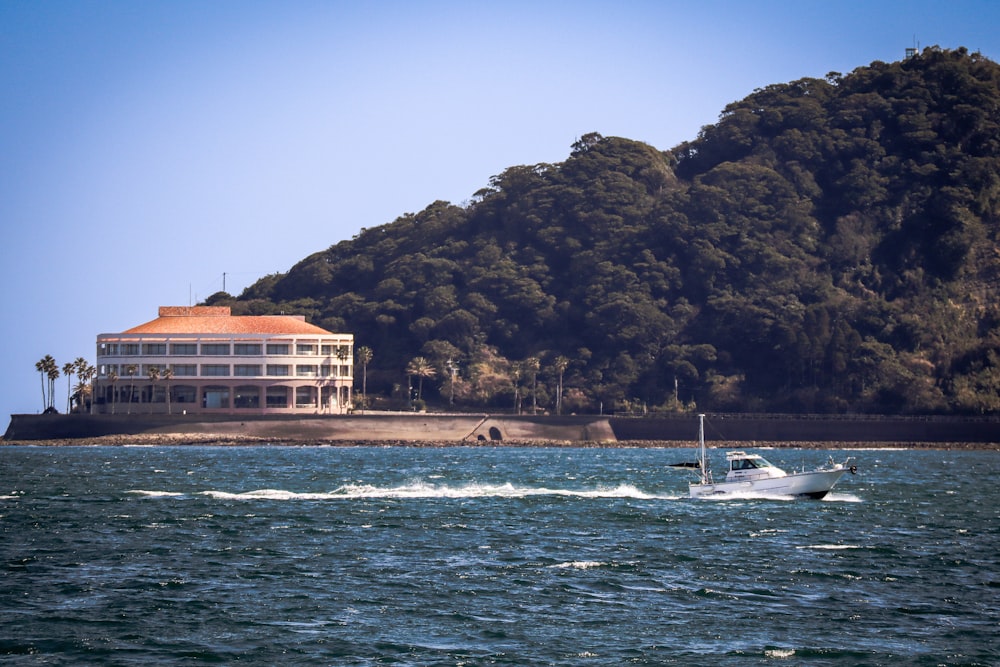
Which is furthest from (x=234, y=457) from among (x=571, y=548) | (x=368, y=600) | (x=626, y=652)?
(x=626, y=652)

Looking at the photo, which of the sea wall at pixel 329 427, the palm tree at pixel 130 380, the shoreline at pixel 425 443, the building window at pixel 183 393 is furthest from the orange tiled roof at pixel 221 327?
the shoreline at pixel 425 443

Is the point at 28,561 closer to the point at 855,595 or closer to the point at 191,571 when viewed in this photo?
the point at 191,571

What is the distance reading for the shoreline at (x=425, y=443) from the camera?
170m

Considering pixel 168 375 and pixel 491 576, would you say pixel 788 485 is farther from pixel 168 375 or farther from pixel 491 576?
pixel 168 375

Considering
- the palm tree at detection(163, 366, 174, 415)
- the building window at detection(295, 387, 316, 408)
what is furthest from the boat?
the palm tree at detection(163, 366, 174, 415)

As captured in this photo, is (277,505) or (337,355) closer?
(277,505)

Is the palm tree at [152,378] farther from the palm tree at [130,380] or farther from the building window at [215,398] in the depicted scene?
the building window at [215,398]

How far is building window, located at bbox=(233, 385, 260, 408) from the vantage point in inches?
7470

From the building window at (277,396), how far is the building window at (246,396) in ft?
5.16

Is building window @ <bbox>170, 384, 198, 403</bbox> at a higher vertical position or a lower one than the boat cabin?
higher

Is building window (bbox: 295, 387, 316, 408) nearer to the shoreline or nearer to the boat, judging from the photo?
the shoreline

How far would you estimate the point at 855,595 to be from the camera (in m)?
42.8

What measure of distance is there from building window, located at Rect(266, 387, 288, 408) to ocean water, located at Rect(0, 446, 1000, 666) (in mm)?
101226

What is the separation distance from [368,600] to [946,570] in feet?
70.6
